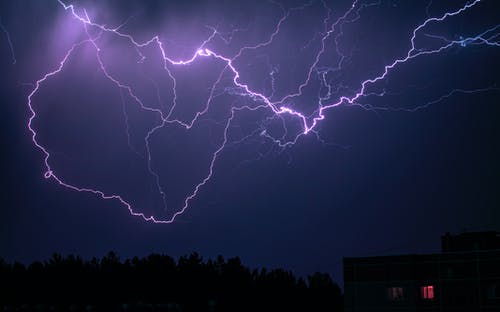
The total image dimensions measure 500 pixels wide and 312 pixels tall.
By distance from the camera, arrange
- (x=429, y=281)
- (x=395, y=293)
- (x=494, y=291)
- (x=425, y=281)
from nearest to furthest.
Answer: (x=494, y=291) → (x=429, y=281) → (x=425, y=281) → (x=395, y=293)

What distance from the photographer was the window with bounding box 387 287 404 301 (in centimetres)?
3312

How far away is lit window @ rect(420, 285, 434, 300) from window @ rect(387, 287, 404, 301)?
953mm

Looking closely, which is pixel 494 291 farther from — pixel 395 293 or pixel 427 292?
pixel 395 293

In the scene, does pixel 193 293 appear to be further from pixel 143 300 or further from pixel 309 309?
pixel 309 309

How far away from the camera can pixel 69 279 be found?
51875 mm

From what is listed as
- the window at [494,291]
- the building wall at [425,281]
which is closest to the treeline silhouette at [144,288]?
the building wall at [425,281]

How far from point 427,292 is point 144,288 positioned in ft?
74.5

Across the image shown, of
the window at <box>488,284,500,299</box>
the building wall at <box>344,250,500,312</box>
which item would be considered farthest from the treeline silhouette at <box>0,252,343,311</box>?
the window at <box>488,284,500,299</box>

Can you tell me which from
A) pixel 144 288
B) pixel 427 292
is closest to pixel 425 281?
pixel 427 292

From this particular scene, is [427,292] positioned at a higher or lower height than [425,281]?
lower

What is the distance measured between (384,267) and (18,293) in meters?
28.5

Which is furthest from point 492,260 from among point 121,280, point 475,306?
point 121,280

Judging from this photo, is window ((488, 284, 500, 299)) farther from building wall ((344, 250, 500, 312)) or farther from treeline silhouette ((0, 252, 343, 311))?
treeline silhouette ((0, 252, 343, 311))

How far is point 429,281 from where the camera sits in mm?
32562
